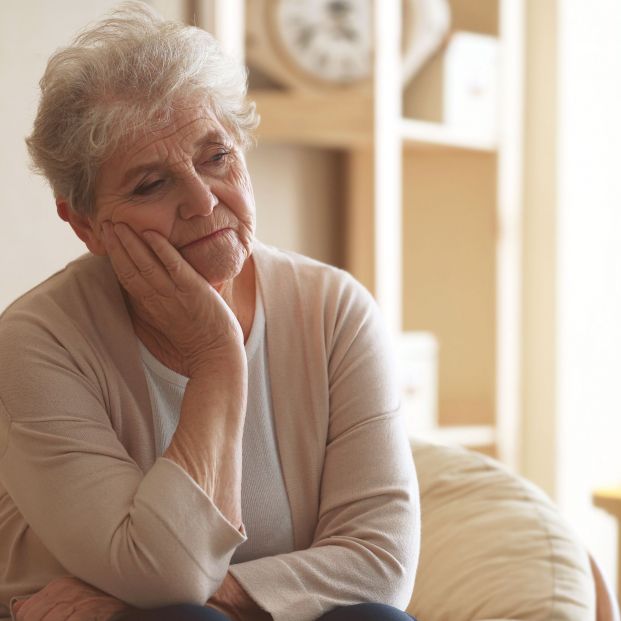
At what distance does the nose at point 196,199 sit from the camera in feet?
4.14

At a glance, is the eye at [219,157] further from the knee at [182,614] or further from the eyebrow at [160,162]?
the knee at [182,614]

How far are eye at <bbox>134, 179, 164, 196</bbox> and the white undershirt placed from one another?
21 cm

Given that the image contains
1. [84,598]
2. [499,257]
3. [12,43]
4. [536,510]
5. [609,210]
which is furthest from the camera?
[609,210]

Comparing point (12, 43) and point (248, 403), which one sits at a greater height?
point (12, 43)

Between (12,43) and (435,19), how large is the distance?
1.32 m

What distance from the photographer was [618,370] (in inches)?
128

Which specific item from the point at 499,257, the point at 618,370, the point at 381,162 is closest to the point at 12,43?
the point at 381,162

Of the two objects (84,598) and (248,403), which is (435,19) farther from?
(84,598)

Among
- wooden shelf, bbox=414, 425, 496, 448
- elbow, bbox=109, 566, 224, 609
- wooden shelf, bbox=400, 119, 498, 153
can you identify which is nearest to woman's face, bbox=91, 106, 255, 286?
elbow, bbox=109, 566, 224, 609

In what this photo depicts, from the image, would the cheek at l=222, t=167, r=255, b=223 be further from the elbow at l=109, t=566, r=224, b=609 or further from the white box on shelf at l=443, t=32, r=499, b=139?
the white box on shelf at l=443, t=32, r=499, b=139

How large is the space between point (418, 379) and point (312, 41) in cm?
94

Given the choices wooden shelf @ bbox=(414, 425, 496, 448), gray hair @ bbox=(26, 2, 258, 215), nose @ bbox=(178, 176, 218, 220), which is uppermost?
gray hair @ bbox=(26, 2, 258, 215)

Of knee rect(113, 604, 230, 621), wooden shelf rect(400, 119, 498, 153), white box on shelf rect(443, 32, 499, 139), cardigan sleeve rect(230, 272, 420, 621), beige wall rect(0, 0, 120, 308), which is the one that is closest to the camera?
knee rect(113, 604, 230, 621)

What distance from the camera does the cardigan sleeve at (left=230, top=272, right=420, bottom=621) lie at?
122cm
